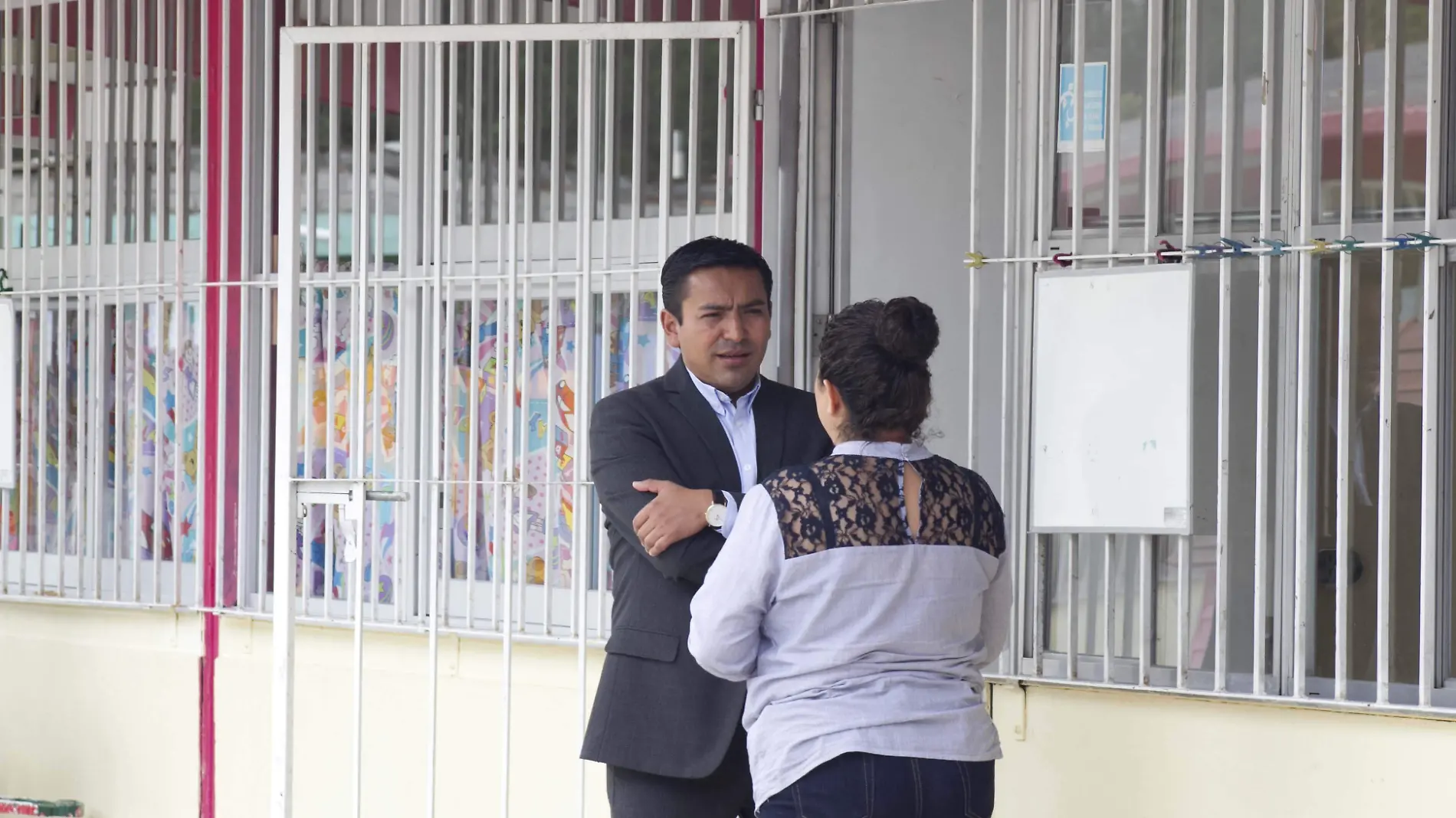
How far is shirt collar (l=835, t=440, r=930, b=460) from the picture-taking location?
7.76 ft

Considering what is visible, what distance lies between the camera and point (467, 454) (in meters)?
4.56

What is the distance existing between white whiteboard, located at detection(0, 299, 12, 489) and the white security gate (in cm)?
105

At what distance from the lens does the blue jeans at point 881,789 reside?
2.29 meters

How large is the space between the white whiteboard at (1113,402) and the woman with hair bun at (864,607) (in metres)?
1.20

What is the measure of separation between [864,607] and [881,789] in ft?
0.87

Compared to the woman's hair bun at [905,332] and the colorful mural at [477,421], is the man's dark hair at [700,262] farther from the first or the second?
the colorful mural at [477,421]

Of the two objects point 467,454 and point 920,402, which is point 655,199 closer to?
point 467,454

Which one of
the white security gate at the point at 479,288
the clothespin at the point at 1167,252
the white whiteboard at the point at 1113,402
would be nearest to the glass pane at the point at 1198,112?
the clothespin at the point at 1167,252

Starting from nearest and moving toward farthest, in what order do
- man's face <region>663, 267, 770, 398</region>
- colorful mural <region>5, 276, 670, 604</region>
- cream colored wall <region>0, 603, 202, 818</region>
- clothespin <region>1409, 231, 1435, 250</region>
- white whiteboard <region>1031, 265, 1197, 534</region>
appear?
man's face <region>663, 267, 770, 398</region>
clothespin <region>1409, 231, 1435, 250</region>
white whiteboard <region>1031, 265, 1197, 534</region>
colorful mural <region>5, 276, 670, 604</region>
cream colored wall <region>0, 603, 202, 818</region>

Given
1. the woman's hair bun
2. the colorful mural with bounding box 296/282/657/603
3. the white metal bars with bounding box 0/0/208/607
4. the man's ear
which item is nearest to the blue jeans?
the woman's hair bun

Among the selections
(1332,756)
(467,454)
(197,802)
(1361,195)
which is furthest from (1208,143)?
(197,802)

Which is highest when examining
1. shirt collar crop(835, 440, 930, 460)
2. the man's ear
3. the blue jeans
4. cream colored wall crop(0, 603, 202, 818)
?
the man's ear

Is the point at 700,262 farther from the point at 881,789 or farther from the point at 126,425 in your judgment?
the point at 126,425

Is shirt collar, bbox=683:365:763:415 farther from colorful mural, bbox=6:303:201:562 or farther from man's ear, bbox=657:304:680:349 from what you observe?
colorful mural, bbox=6:303:201:562
